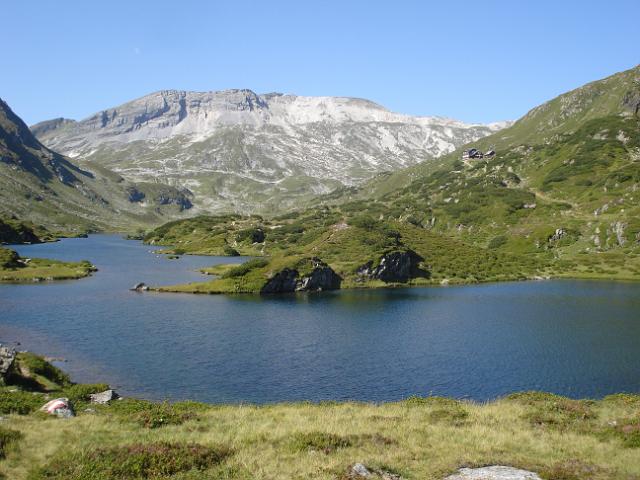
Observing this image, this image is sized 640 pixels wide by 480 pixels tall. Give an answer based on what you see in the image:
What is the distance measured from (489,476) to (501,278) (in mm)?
175418

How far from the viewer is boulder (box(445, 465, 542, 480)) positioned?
21328mm

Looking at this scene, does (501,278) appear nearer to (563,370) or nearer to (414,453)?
(563,370)

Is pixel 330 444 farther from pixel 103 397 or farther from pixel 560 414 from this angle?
pixel 103 397

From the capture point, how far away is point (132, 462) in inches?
851

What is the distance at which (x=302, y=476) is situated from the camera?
21172 mm

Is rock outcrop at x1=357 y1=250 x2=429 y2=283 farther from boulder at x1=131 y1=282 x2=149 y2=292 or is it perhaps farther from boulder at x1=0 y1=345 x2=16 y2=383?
boulder at x1=0 y1=345 x2=16 y2=383

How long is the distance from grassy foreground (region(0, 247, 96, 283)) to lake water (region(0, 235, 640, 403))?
10.7 meters

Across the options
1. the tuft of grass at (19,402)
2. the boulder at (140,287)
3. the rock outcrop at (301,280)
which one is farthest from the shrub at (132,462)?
the rock outcrop at (301,280)

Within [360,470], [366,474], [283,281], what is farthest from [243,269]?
[366,474]

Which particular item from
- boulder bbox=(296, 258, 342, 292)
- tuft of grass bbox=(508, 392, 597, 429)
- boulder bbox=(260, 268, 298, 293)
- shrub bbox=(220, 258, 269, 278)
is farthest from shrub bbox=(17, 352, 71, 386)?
boulder bbox=(296, 258, 342, 292)

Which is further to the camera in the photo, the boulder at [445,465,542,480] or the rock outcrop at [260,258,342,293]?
the rock outcrop at [260,258,342,293]

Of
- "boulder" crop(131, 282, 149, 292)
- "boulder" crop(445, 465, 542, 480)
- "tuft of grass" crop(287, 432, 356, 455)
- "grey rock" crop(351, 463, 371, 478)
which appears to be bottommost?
"boulder" crop(131, 282, 149, 292)

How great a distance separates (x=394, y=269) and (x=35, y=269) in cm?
11372

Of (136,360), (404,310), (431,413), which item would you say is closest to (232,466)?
(431,413)
